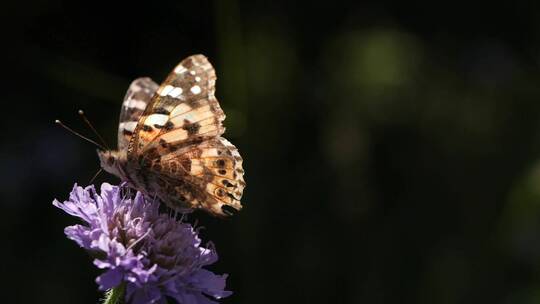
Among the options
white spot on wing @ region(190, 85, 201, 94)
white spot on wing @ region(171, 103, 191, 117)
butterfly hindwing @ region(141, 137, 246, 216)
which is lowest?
butterfly hindwing @ region(141, 137, 246, 216)

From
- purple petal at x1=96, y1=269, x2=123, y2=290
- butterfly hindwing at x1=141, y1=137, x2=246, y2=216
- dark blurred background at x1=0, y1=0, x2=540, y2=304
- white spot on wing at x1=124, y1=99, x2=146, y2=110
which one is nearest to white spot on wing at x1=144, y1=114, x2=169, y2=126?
butterfly hindwing at x1=141, y1=137, x2=246, y2=216

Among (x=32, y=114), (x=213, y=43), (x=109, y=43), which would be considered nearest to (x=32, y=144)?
(x=32, y=114)

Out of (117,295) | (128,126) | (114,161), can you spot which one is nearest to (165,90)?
(128,126)

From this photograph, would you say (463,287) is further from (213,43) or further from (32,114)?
(32,114)

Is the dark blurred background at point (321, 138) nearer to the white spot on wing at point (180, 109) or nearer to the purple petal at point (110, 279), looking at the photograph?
the white spot on wing at point (180, 109)

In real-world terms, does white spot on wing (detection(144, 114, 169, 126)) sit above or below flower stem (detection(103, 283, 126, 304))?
above

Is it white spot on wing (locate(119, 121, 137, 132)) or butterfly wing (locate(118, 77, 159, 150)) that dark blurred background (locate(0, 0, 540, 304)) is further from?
white spot on wing (locate(119, 121, 137, 132))
